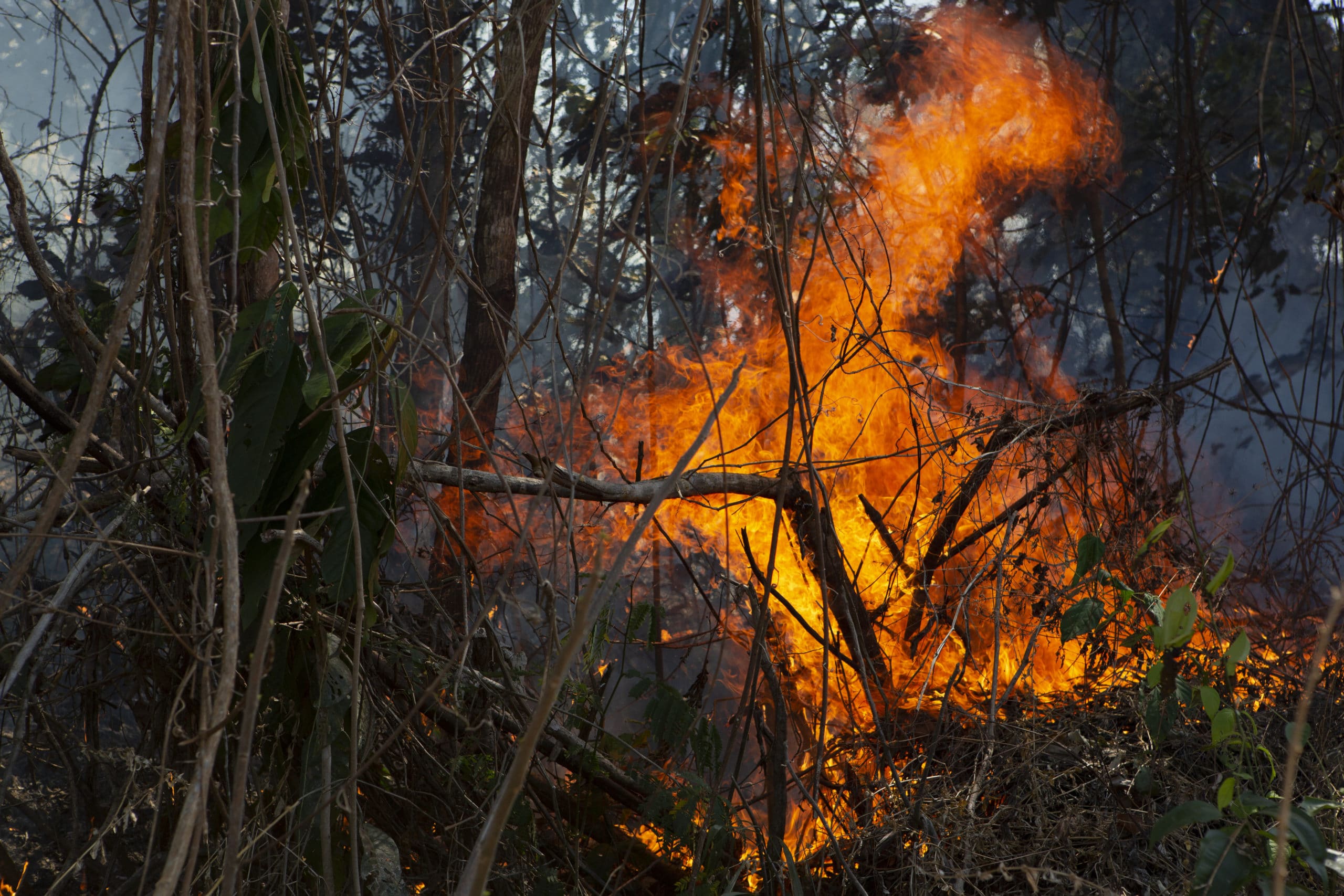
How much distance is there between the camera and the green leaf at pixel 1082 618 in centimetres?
180

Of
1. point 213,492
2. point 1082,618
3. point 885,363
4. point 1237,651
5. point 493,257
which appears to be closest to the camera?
point 213,492

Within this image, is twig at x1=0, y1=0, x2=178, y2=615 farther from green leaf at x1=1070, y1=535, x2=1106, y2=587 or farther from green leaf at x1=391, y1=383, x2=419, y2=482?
green leaf at x1=1070, y1=535, x2=1106, y2=587

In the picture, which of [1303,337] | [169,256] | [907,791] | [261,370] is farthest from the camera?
[1303,337]

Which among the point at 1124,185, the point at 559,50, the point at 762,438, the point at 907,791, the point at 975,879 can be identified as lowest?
the point at 975,879

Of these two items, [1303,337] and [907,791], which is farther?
[1303,337]

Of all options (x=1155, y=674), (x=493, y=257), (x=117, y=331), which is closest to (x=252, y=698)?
(x=117, y=331)

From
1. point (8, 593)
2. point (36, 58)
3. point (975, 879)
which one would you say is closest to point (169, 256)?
point (8, 593)

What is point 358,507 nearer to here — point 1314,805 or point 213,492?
point 213,492

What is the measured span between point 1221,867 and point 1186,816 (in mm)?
78

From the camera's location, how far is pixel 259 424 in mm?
1115

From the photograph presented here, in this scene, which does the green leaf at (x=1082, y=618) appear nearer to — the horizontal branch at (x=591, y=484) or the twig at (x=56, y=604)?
the horizontal branch at (x=591, y=484)

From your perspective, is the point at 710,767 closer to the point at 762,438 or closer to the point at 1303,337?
the point at 762,438

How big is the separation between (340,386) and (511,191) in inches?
116

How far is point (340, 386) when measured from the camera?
1295 mm
